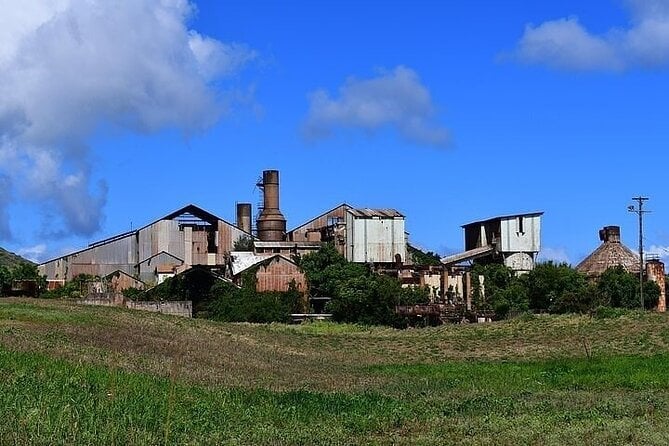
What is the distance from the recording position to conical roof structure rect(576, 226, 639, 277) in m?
88.6

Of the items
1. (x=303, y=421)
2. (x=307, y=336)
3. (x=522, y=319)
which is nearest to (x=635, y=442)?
(x=303, y=421)

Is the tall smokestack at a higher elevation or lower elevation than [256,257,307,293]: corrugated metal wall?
higher

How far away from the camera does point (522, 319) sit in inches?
2258

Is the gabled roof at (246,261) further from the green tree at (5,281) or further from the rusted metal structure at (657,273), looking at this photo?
the rusted metal structure at (657,273)

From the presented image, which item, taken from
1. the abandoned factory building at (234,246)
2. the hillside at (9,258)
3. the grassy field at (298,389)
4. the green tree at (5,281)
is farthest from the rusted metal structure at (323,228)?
the hillside at (9,258)

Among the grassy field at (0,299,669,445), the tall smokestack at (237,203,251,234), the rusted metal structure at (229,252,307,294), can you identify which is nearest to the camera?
the grassy field at (0,299,669,445)

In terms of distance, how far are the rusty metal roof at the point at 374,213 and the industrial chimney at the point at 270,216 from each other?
803cm

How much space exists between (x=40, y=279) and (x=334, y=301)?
25.4m

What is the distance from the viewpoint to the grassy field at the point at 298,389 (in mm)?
14031

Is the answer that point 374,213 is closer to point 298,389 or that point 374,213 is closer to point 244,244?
point 244,244

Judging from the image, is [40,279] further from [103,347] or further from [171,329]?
[103,347]

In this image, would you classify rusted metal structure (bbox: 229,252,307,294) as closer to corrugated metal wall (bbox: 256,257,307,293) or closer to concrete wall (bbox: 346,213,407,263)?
corrugated metal wall (bbox: 256,257,307,293)

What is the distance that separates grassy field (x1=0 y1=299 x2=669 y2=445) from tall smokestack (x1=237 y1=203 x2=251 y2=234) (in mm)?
55278

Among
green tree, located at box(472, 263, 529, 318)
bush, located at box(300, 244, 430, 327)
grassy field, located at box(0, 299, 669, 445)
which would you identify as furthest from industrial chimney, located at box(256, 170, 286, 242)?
grassy field, located at box(0, 299, 669, 445)
